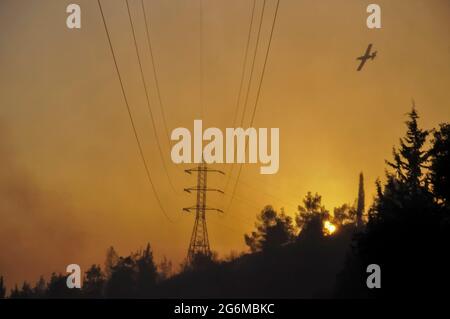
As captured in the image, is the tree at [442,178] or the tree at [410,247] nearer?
the tree at [410,247]

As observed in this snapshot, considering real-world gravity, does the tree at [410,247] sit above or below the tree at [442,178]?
below

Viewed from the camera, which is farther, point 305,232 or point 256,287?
point 305,232

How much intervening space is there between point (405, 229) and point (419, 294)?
7426mm

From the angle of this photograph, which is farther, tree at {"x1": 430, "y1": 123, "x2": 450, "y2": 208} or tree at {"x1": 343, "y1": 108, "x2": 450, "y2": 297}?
tree at {"x1": 430, "y1": 123, "x2": 450, "y2": 208}

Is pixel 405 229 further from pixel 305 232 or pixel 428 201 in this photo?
pixel 305 232

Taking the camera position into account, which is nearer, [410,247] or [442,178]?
[410,247]

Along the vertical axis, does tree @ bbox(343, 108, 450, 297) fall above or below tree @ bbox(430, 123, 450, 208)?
below
